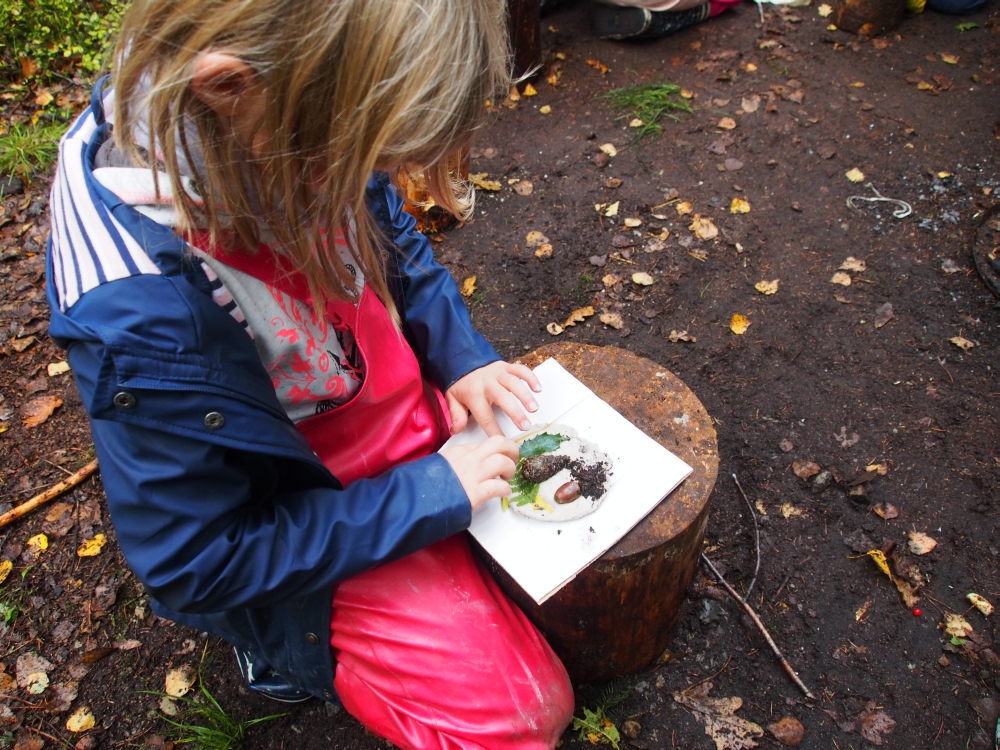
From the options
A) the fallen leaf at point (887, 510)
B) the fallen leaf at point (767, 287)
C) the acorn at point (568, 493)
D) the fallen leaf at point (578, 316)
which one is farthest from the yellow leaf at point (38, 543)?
the fallen leaf at point (767, 287)

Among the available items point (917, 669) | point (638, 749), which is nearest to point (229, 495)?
point (638, 749)

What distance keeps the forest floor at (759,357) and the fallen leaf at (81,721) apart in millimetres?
24

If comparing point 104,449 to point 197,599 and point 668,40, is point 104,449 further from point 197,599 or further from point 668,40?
point 668,40

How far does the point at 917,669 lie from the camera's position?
2.15 meters

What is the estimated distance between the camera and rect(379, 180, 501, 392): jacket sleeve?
192 centimetres

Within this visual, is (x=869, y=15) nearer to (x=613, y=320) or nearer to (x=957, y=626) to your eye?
(x=613, y=320)

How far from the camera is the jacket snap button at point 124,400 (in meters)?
1.13

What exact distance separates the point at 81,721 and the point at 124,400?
5.49ft

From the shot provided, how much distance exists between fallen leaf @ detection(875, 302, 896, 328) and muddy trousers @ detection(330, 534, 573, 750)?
239cm

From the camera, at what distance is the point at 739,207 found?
11.9 ft

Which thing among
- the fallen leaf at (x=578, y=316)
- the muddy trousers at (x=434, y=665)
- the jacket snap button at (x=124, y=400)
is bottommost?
the fallen leaf at (x=578, y=316)

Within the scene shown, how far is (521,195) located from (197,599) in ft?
9.82

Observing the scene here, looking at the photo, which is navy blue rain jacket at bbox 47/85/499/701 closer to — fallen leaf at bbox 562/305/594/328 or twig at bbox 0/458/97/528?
twig at bbox 0/458/97/528

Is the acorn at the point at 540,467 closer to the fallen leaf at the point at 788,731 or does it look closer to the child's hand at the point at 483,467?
the child's hand at the point at 483,467
